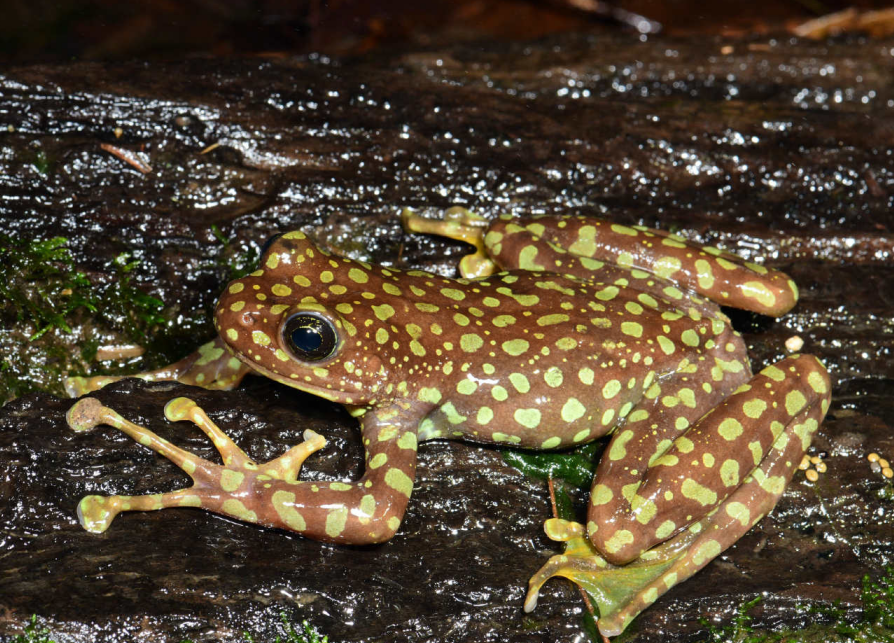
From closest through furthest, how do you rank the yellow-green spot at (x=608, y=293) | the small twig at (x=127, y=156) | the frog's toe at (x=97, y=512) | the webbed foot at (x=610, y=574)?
the frog's toe at (x=97, y=512), the webbed foot at (x=610, y=574), the yellow-green spot at (x=608, y=293), the small twig at (x=127, y=156)

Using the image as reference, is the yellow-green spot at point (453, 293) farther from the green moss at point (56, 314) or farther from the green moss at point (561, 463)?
the green moss at point (56, 314)

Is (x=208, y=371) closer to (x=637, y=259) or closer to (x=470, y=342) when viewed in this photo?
(x=470, y=342)

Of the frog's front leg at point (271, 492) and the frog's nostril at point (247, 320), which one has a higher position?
the frog's nostril at point (247, 320)

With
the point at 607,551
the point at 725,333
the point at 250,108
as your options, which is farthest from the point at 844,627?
the point at 250,108

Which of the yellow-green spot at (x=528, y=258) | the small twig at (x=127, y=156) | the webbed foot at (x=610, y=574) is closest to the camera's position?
the webbed foot at (x=610, y=574)

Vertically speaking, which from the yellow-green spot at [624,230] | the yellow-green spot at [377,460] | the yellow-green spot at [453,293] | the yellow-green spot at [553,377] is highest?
the yellow-green spot at [624,230]

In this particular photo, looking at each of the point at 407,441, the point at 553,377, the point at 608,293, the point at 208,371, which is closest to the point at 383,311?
the point at 407,441

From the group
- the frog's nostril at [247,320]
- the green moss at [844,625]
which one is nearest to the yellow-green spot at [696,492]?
the green moss at [844,625]
